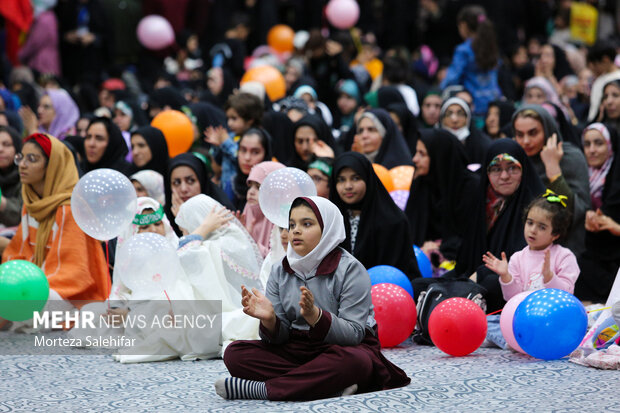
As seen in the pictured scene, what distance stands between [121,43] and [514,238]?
750 cm

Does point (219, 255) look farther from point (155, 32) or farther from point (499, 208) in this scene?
point (155, 32)

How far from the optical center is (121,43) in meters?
11.9

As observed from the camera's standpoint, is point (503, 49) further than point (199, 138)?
Yes

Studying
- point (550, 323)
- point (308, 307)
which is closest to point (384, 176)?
point (550, 323)

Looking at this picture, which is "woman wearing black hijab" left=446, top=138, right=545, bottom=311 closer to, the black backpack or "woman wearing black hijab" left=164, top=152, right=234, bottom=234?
the black backpack

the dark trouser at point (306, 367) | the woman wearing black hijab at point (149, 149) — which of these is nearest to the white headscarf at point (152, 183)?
the woman wearing black hijab at point (149, 149)

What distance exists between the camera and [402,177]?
7008 mm

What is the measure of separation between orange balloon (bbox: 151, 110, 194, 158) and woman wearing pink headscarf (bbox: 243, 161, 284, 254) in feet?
5.78

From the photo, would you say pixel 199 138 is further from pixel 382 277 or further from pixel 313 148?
pixel 382 277

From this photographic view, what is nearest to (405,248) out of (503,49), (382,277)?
(382,277)

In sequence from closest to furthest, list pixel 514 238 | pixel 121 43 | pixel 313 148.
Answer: pixel 514 238 → pixel 313 148 → pixel 121 43

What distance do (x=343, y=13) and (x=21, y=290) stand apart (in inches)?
294

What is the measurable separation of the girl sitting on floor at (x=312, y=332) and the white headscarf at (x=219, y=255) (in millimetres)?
1150

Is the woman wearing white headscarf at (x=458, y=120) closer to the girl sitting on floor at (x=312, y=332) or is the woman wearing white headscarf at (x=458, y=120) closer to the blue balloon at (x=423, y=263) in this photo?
the blue balloon at (x=423, y=263)
